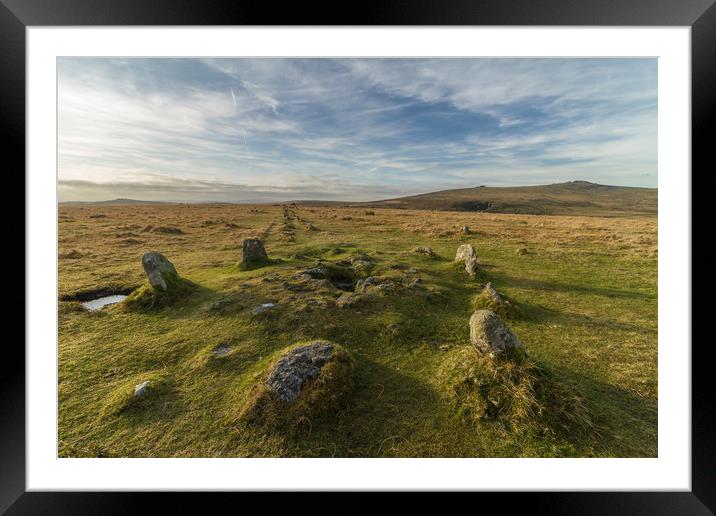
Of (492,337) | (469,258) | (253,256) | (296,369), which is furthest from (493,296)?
(253,256)

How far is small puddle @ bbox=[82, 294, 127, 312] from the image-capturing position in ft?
31.8

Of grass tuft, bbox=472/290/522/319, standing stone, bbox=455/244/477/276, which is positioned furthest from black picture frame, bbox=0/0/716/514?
standing stone, bbox=455/244/477/276

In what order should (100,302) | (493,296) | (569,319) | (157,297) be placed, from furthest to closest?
(100,302)
(157,297)
(493,296)
(569,319)

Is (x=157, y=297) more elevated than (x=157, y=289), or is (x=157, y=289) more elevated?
(x=157, y=289)

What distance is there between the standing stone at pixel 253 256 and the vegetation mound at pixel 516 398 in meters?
10.8

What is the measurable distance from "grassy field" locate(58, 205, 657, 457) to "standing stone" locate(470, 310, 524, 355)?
0.56 meters

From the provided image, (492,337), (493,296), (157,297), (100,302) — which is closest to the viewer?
(492,337)

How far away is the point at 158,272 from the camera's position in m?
9.84

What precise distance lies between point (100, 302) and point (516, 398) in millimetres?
A: 13716

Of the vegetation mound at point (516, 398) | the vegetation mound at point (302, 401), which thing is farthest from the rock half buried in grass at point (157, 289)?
the vegetation mound at point (516, 398)

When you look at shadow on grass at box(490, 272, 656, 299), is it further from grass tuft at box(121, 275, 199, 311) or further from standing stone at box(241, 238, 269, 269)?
grass tuft at box(121, 275, 199, 311)

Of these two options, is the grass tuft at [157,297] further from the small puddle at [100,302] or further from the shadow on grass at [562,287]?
the shadow on grass at [562,287]

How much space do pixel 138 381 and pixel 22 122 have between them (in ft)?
15.6
